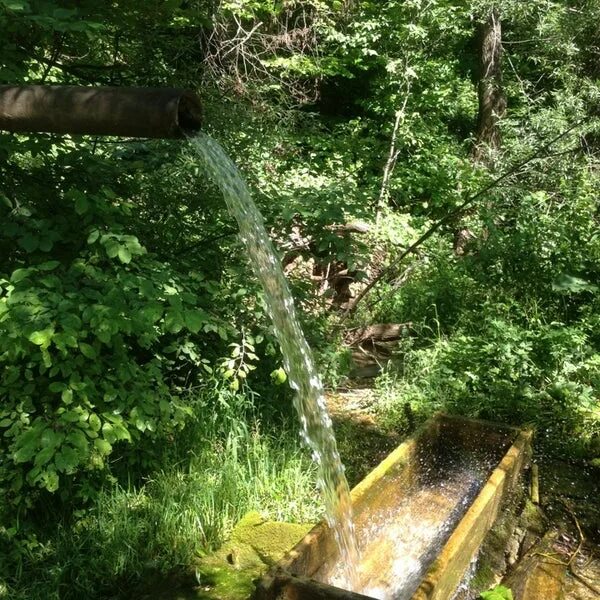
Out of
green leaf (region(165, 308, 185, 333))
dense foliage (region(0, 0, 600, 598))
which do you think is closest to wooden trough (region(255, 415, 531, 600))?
dense foliage (region(0, 0, 600, 598))

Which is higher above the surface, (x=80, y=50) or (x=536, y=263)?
(x=80, y=50)

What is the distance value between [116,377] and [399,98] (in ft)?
26.3

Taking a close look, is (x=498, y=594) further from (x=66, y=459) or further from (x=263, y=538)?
(x=66, y=459)

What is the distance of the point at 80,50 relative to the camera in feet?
11.6

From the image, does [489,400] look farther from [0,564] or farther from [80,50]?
[80,50]

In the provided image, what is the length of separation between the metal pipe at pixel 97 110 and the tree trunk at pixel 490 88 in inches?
296

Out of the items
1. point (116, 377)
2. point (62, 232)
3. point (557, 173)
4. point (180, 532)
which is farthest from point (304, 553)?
point (557, 173)

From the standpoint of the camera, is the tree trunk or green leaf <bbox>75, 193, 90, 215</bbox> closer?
green leaf <bbox>75, 193, 90, 215</bbox>

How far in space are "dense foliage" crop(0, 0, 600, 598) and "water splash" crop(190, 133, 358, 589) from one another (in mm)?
166

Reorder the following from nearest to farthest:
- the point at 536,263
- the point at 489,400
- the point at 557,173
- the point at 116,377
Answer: the point at 116,377
the point at 489,400
the point at 536,263
the point at 557,173

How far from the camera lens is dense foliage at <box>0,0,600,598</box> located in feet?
7.57

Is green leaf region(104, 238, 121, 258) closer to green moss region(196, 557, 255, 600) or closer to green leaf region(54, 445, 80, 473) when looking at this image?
green leaf region(54, 445, 80, 473)

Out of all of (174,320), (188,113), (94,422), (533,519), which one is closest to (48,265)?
(174,320)

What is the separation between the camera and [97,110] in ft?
3.70
